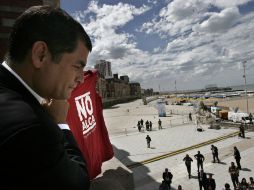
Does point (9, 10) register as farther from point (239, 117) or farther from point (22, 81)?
point (239, 117)

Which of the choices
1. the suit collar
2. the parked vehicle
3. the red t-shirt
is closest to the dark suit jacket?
the suit collar

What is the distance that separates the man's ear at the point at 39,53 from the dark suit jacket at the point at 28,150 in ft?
1.03

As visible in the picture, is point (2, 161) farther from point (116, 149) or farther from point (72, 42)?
point (116, 149)

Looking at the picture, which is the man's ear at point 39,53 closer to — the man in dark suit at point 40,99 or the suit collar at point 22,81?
the man in dark suit at point 40,99

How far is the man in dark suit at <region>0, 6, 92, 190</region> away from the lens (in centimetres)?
102

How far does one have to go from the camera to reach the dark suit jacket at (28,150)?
101 cm

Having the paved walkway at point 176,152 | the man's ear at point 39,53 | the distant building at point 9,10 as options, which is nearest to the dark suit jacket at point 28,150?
the man's ear at point 39,53

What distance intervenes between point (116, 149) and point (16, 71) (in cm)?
2852

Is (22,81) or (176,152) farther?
(176,152)

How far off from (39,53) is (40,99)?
256 mm

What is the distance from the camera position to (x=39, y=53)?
1.47 meters

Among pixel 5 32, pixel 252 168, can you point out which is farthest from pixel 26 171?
pixel 5 32

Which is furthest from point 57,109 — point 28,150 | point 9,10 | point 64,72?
point 9,10

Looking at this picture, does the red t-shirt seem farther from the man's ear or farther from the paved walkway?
the paved walkway
